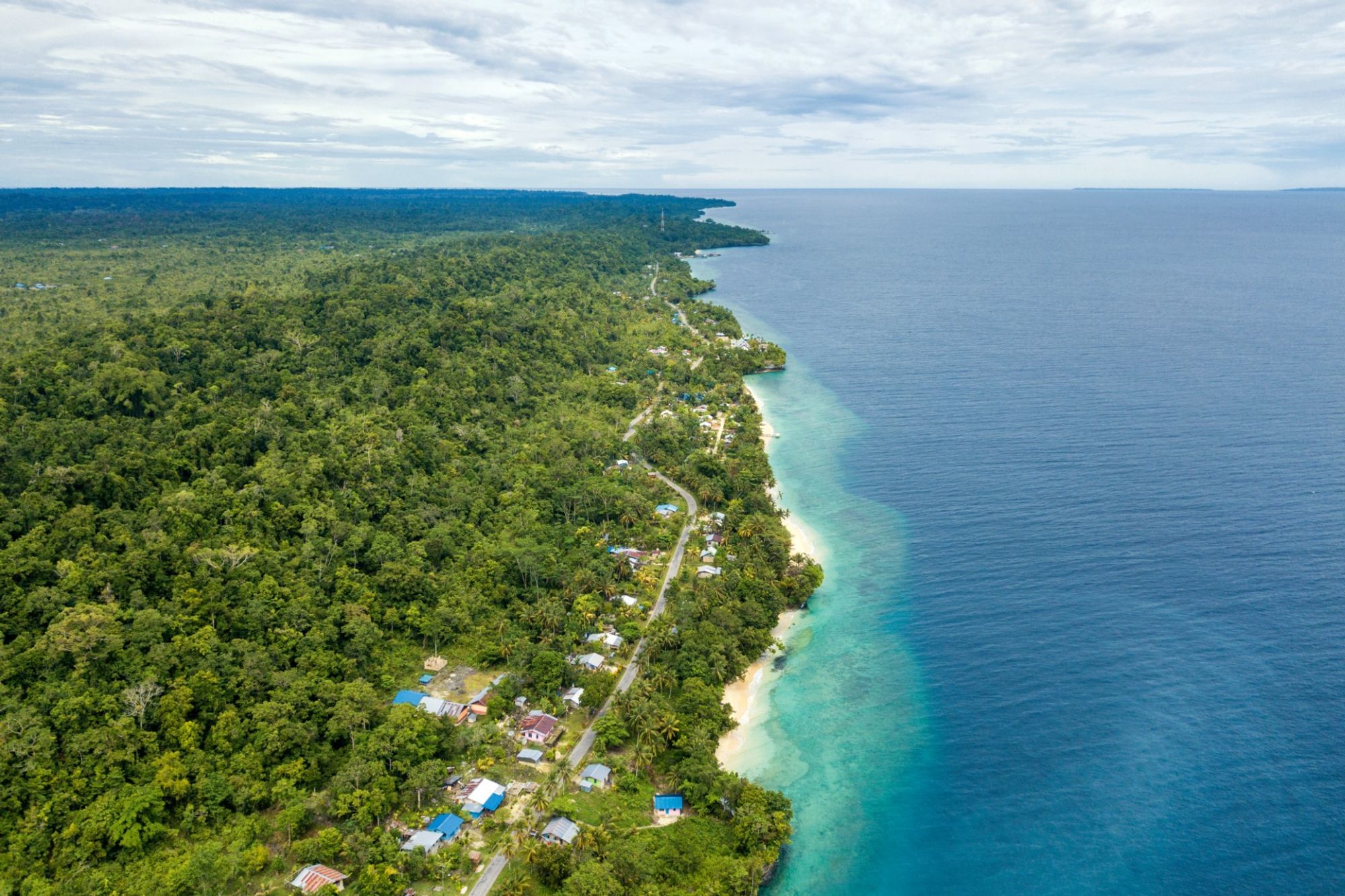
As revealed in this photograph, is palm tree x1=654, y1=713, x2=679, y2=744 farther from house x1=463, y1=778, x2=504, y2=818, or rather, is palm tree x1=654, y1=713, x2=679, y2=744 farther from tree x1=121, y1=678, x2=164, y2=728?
tree x1=121, y1=678, x2=164, y2=728

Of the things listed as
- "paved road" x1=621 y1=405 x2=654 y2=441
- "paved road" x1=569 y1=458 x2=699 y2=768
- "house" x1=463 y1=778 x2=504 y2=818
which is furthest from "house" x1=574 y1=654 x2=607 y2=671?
"paved road" x1=621 y1=405 x2=654 y2=441

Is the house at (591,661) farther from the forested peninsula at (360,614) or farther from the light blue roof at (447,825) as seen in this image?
the light blue roof at (447,825)

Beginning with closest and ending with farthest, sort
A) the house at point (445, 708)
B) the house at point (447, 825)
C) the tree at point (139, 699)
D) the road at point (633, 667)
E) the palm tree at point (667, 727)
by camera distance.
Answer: the road at point (633, 667)
the house at point (447, 825)
the tree at point (139, 699)
the palm tree at point (667, 727)
the house at point (445, 708)

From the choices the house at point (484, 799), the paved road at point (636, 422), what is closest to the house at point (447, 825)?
the house at point (484, 799)

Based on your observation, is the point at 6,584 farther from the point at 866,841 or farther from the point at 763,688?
the point at 866,841

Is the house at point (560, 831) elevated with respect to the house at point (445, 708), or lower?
lower

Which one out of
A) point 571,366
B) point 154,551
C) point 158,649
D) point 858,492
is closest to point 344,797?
point 158,649

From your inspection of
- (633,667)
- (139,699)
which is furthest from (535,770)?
(139,699)
